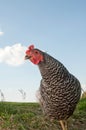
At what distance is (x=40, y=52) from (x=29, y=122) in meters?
2.23

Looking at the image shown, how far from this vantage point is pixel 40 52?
27.3 feet

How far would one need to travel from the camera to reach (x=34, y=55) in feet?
26.9

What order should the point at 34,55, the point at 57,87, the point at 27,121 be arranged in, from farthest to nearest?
the point at 27,121 → the point at 57,87 → the point at 34,55

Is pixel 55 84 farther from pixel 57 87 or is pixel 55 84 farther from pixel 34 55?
pixel 34 55

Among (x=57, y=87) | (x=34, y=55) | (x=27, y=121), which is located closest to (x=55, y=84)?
(x=57, y=87)

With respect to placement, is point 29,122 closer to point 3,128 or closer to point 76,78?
point 3,128

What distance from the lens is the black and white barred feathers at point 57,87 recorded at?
8398mm

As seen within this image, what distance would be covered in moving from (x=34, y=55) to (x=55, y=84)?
758 millimetres

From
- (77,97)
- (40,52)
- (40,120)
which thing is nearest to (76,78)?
(77,97)

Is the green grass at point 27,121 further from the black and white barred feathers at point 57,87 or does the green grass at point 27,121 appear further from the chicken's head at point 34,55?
the chicken's head at point 34,55

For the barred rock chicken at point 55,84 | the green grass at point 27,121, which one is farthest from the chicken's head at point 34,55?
the green grass at point 27,121

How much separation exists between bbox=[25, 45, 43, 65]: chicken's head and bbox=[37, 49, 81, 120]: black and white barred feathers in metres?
0.10

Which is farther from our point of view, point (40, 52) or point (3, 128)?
point (3, 128)

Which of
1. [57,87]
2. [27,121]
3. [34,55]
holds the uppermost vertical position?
[34,55]
